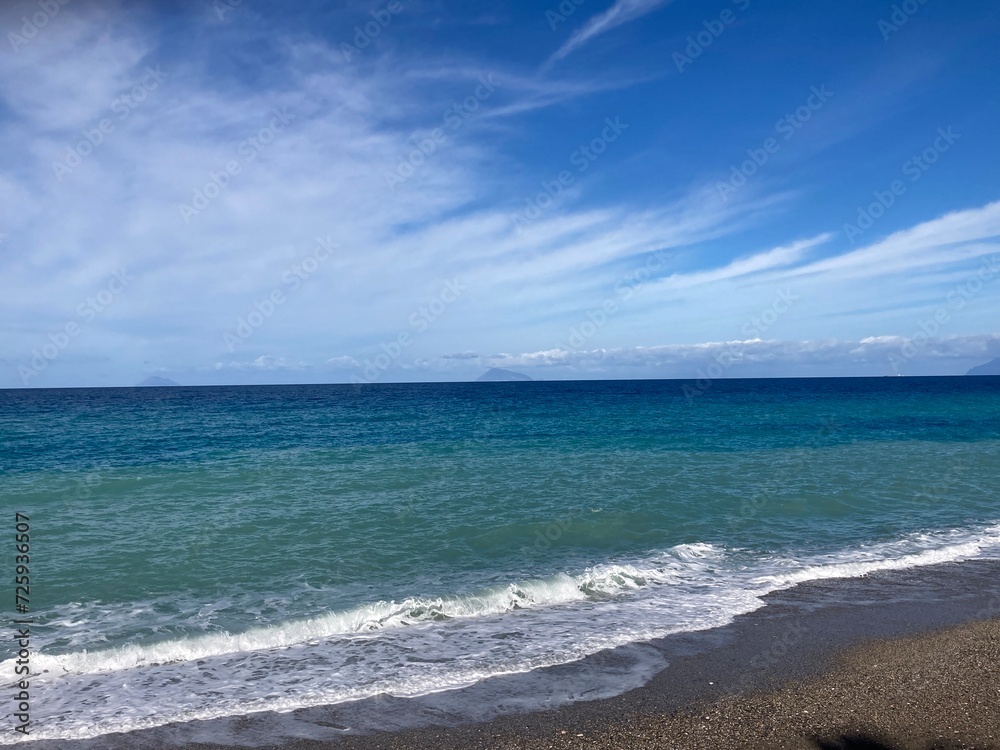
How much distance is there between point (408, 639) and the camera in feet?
32.1

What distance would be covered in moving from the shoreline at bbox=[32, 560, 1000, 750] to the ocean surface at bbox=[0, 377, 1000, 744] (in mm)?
453

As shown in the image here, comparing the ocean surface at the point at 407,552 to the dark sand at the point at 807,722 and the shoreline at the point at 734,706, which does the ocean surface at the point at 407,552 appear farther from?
the dark sand at the point at 807,722

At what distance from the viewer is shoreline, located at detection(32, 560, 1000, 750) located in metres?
6.73

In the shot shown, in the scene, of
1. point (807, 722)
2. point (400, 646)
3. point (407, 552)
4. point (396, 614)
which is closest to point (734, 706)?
point (807, 722)

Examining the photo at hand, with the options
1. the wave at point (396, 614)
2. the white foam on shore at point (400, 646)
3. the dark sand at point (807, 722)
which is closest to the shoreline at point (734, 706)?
the dark sand at point (807, 722)

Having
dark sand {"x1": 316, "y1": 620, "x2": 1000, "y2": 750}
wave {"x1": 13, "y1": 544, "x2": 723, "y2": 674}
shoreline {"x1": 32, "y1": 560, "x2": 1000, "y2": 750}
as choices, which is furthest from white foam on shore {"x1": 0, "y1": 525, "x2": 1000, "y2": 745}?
dark sand {"x1": 316, "y1": 620, "x2": 1000, "y2": 750}

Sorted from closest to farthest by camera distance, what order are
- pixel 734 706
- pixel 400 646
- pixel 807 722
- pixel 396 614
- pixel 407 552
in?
pixel 807 722, pixel 734 706, pixel 400 646, pixel 396 614, pixel 407 552

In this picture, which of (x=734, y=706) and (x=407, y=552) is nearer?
(x=734, y=706)

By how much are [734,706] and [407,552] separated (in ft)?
27.8

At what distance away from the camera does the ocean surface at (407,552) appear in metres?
8.80

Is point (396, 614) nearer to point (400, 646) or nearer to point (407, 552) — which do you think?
point (400, 646)

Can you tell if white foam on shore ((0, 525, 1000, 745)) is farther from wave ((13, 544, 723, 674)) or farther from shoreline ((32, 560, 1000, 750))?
shoreline ((32, 560, 1000, 750))

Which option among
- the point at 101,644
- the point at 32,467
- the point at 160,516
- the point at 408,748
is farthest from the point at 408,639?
the point at 32,467

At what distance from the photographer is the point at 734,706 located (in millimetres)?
7336
